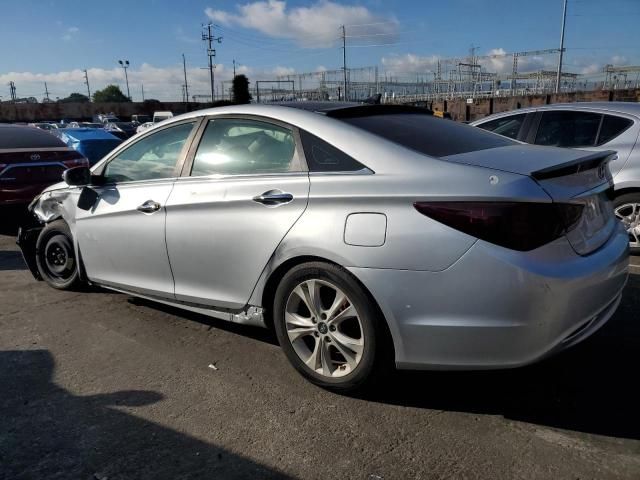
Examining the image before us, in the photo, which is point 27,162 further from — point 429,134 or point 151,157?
point 429,134

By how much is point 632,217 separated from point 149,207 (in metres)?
4.73

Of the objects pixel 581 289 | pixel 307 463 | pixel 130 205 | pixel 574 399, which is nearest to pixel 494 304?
pixel 581 289

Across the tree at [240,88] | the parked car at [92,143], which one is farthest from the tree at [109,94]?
the parked car at [92,143]

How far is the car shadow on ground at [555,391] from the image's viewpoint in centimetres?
265

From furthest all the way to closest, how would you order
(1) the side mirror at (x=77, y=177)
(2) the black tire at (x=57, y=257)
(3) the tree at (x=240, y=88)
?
1. (3) the tree at (x=240, y=88)
2. (2) the black tire at (x=57, y=257)
3. (1) the side mirror at (x=77, y=177)

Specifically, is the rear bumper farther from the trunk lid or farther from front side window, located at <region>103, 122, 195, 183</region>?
front side window, located at <region>103, 122, 195, 183</region>

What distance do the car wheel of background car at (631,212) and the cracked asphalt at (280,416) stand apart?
6.56 ft

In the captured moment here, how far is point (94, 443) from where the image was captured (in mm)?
2586

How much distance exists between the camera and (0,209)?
722 centimetres

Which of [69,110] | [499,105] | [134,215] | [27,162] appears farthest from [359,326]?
[69,110]

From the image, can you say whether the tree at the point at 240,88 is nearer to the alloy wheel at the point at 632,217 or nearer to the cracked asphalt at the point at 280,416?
the alloy wheel at the point at 632,217

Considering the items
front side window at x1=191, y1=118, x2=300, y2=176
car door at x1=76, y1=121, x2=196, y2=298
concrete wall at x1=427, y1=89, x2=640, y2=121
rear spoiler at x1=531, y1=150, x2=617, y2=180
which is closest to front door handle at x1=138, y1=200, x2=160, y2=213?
car door at x1=76, y1=121, x2=196, y2=298

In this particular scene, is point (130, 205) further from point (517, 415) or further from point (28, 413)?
point (517, 415)

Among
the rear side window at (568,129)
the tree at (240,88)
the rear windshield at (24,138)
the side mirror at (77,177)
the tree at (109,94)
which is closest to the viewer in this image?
the side mirror at (77,177)
